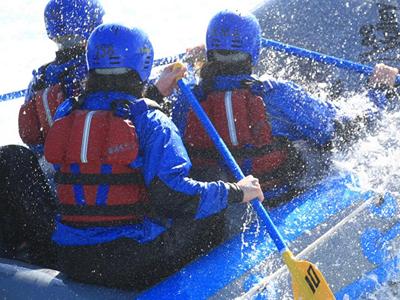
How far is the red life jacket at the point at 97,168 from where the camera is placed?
2.46 m

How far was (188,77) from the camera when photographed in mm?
3574

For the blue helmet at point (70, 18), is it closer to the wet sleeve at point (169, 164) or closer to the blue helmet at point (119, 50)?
the blue helmet at point (119, 50)

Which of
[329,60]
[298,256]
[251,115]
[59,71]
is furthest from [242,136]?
[329,60]

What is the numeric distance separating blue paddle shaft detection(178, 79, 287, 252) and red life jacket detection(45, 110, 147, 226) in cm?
42

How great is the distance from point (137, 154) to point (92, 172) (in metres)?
0.19

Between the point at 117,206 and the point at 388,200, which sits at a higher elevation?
the point at 117,206

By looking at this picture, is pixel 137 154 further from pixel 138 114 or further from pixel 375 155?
pixel 375 155

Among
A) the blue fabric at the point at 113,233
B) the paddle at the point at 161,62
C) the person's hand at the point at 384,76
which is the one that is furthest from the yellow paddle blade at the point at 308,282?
the paddle at the point at 161,62

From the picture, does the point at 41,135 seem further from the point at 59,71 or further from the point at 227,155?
the point at 227,155

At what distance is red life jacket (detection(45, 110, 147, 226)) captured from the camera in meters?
2.46

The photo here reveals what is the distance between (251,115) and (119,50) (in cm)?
72

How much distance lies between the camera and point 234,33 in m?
3.07

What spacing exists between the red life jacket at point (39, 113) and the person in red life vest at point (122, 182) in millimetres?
840

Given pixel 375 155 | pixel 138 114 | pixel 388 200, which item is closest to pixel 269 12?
pixel 375 155
